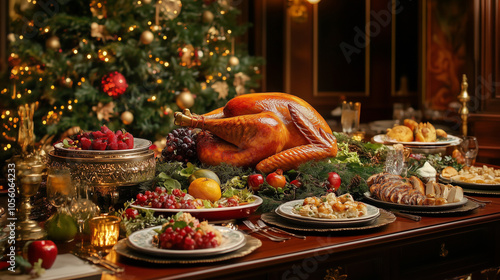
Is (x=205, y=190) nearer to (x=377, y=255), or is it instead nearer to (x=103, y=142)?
(x=103, y=142)

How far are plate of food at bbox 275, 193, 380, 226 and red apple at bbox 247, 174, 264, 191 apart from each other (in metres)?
0.25

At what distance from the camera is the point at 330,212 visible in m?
1.61

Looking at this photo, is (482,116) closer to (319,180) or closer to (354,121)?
(354,121)

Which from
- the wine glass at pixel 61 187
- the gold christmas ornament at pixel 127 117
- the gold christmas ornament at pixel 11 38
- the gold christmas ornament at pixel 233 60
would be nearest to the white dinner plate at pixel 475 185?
the wine glass at pixel 61 187

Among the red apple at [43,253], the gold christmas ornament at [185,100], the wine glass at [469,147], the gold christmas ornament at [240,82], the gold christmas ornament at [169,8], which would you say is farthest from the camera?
the gold christmas ornament at [240,82]

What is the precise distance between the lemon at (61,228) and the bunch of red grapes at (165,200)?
0.24 m

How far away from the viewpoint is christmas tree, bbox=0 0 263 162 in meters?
4.54

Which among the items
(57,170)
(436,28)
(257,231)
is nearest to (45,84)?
(57,170)

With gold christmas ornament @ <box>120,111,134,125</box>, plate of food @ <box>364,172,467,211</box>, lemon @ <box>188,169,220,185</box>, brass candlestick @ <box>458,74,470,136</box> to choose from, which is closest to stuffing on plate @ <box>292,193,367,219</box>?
plate of food @ <box>364,172,467,211</box>

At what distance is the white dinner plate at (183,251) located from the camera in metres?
1.28

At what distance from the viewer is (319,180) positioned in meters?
1.97

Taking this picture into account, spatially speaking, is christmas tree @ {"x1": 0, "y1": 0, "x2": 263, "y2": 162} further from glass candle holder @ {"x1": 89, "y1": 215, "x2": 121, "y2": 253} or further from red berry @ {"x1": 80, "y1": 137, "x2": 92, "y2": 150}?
glass candle holder @ {"x1": 89, "y1": 215, "x2": 121, "y2": 253}

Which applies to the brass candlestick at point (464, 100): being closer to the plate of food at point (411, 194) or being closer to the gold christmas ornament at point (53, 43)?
the plate of food at point (411, 194)

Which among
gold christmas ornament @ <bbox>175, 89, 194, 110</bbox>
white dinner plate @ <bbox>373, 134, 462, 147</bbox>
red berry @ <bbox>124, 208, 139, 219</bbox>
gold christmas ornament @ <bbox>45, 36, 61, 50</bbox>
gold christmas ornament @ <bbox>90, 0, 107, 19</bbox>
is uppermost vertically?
gold christmas ornament @ <bbox>90, 0, 107, 19</bbox>
